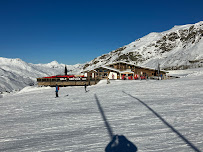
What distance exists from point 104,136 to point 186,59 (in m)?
94.4

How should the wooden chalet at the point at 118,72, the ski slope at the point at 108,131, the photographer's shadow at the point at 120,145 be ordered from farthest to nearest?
the wooden chalet at the point at 118,72 < the ski slope at the point at 108,131 < the photographer's shadow at the point at 120,145

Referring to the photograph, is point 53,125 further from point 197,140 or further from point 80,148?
point 197,140

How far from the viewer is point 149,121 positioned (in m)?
8.16

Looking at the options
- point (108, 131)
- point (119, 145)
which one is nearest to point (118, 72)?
point (108, 131)

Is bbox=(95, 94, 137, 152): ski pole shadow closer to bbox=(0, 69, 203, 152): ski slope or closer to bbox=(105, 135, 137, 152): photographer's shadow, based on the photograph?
bbox=(105, 135, 137, 152): photographer's shadow

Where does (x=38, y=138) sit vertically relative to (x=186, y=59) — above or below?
below

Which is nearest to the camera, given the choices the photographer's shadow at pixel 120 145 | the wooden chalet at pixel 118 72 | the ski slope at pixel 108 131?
the photographer's shadow at pixel 120 145

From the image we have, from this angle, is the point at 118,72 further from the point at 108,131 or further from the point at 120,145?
the point at 120,145

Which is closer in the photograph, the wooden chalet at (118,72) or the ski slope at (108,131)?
the ski slope at (108,131)

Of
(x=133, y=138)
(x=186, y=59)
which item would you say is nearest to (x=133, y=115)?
(x=133, y=138)

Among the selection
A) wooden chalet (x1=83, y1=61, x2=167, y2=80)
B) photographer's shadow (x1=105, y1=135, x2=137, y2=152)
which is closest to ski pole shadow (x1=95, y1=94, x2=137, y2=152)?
photographer's shadow (x1=105, y1=135, x2=137, y2=152)

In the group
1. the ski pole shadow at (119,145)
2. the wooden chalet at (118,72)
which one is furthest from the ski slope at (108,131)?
the wooden chalet at (118,72)

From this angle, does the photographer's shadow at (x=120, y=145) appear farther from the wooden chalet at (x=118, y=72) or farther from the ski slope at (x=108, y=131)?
the wooden chalet at (x=118, y=72)

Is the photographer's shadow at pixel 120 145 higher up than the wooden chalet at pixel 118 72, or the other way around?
the wooden chalet at pixel 118 72
